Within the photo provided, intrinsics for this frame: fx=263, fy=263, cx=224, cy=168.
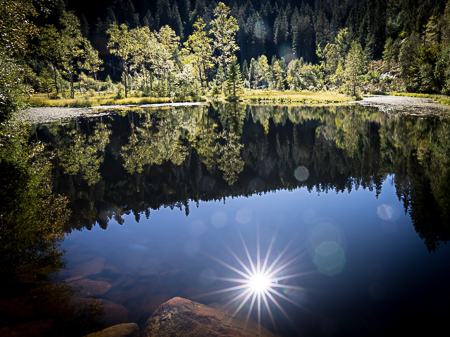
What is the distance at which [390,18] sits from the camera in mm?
87688

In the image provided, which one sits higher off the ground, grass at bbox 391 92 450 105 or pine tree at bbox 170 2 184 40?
pine tree at bbox 170 2 184 40

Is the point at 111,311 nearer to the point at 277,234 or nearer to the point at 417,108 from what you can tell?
the point at 277,234

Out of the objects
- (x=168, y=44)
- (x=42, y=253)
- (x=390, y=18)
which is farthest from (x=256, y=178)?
(x=390, y=18)

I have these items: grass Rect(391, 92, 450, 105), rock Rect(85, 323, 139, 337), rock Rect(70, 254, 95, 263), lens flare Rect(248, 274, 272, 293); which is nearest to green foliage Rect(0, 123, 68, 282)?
rock Rect(70, 254, 95, 263)

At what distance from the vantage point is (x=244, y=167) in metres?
10.1

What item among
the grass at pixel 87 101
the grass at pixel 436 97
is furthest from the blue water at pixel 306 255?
the grass at pixel 87 101

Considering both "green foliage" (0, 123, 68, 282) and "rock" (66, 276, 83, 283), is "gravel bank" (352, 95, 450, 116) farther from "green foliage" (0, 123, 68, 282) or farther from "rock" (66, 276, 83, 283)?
"rock" (66, 276, 83, 283)

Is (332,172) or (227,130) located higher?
(227,130)

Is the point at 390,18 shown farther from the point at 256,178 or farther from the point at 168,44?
the point at 256,178

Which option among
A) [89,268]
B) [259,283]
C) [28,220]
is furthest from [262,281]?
[28,220]

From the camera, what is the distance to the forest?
4110cm

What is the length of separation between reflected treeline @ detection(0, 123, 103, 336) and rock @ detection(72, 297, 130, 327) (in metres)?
0.07

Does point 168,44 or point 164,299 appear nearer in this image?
point 164,299

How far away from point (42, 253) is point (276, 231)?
4.36 meters
